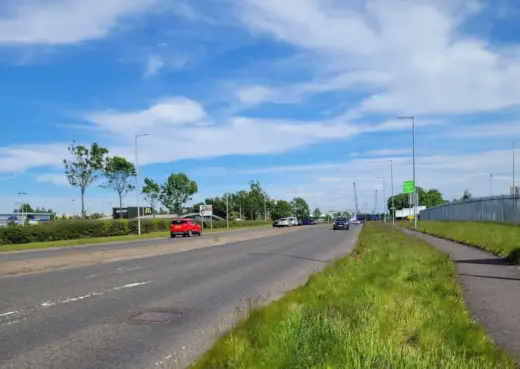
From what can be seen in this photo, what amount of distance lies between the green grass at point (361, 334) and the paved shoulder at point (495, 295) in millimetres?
333

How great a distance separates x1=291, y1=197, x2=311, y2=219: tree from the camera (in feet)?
Answer: 584

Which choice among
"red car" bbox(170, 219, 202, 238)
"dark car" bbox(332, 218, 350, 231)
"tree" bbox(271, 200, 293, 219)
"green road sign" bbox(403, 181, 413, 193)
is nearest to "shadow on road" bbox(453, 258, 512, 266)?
"red car" bbox(170, 219, 202, 238)

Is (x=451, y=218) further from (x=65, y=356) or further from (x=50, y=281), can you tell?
(x=65, y=356)

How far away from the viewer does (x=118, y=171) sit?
7206cm

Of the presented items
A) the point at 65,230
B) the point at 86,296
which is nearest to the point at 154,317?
the point at 86,296

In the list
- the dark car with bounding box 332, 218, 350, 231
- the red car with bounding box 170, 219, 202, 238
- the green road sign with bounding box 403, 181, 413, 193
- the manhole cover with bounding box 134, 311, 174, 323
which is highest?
the green road sign with bounding box 403, 181, 413, 193

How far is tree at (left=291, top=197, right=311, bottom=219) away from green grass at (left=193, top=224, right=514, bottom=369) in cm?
16740

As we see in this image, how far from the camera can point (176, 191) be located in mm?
107062

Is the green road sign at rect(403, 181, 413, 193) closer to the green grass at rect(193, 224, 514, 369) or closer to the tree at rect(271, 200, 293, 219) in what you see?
the green grass at rect(193, 224, 514, 369)

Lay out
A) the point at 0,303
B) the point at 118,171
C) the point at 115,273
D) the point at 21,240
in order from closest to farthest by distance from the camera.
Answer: the point at 0,303 → the point at 115,273 → the point at 21,240 → the point at 118,171

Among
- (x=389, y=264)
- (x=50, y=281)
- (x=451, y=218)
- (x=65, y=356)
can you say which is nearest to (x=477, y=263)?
(x=389, y=264)

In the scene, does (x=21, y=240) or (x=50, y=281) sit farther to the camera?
(x=21, y=240)

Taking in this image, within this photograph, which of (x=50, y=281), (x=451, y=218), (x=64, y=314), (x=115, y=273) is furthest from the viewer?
(x=451, y=218)

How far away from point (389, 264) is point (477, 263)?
4369mm
